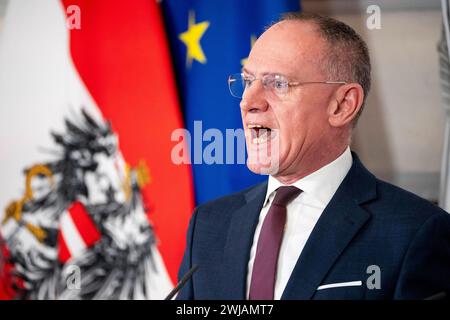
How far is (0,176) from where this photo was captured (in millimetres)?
1686

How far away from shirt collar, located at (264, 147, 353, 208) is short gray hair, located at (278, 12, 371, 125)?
0.14 m

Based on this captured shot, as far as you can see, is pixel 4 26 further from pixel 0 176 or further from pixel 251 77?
pixel 251 77

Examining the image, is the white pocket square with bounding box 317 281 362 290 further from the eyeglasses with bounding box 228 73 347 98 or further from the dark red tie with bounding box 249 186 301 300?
the eyeglasses with bounding box 228 73 347 98

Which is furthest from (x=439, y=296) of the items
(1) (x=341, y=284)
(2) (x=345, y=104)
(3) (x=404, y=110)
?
(3) (x=404, y=110)

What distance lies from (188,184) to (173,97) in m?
0.21

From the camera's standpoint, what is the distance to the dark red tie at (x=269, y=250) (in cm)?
116

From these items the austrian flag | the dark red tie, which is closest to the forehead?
the dark red tie

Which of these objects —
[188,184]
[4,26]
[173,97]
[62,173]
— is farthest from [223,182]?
[4,26]

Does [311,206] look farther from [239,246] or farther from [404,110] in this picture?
[404,110]

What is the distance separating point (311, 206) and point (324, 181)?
0.05 m

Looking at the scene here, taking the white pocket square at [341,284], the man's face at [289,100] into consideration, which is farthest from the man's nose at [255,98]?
the white pocket square at [341,284]

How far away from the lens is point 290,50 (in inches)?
46.5

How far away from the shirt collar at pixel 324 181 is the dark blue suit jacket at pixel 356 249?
0.02m

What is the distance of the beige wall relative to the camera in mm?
1588
